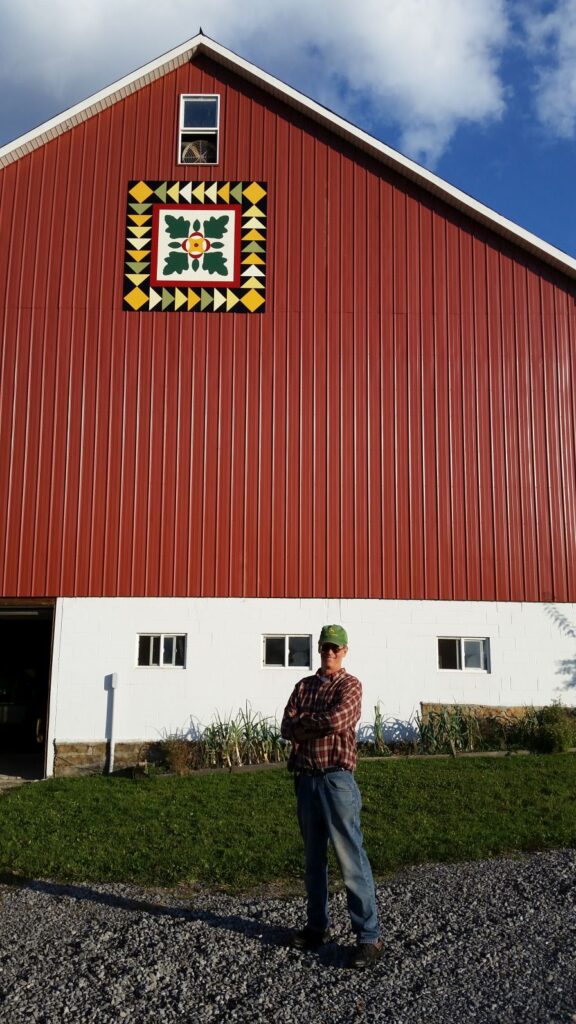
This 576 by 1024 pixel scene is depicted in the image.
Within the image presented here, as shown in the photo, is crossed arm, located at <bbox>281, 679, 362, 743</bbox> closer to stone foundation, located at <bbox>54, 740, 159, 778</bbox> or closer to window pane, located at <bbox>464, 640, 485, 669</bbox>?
stone foundation, located at <bbox>54, 740, 159, 778</bbox>

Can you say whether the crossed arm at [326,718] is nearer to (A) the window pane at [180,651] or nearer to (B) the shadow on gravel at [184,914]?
(B) the shadow on gravel at [184,914]

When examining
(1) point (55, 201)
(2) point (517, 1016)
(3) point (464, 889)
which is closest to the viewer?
(2) point (517, 1016)

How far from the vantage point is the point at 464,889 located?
6324 mm

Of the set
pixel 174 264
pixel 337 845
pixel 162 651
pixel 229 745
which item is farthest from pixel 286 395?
pixel 337 845

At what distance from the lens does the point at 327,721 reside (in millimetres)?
5047

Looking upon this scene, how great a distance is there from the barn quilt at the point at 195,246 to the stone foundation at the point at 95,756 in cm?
700

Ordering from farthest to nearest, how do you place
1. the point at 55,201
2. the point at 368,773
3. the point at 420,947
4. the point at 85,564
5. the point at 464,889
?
the point at 55,201 < the point at 85,564 < the point at 368,773 < the point at 464,889 < the point at 420,947

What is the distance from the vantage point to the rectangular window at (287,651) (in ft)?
42.5

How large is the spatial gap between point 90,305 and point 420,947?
11.4m

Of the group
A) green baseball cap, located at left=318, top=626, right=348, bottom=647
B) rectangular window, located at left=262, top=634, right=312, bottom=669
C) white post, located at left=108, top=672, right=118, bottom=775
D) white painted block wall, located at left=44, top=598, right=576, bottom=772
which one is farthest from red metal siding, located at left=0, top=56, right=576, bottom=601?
green baseball cap, located at left=318, top=626, right=348, bottom=647

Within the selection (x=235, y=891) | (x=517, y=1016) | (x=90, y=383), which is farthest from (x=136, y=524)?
(x=517, y=1016)

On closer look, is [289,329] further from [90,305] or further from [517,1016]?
[517,1016]

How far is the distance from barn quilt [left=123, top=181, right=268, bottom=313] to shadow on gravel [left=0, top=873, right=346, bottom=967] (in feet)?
31.2

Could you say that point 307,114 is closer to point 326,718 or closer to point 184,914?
point 326,718
